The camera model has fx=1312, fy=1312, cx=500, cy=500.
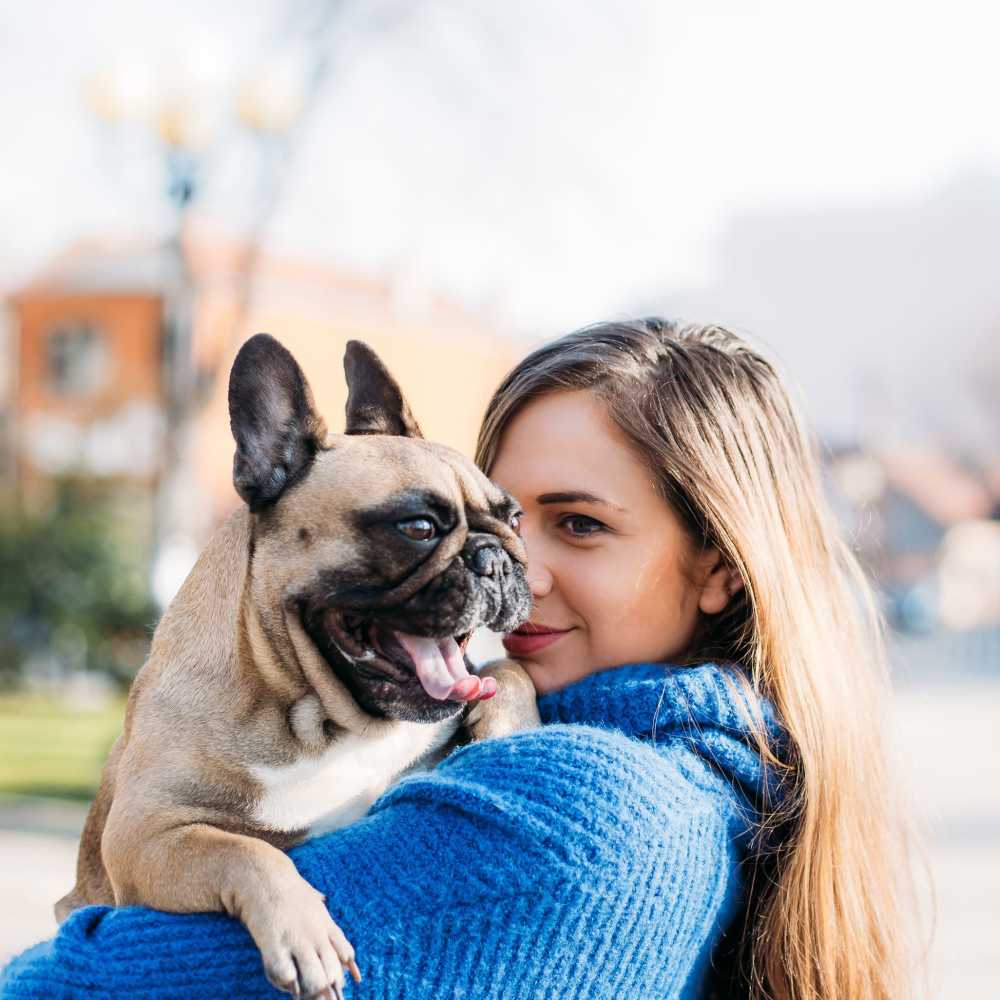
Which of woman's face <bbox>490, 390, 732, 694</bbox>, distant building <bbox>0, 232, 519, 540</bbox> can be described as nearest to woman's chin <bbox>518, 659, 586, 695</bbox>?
woman's face <bbox>490, 390, 732, 694</bbox>

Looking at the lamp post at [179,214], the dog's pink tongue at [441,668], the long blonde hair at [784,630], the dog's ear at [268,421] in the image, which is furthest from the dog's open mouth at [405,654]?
the lamp post at [179,214]

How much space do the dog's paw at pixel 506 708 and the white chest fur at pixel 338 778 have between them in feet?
0.33

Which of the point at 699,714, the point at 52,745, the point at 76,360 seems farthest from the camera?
the point at 76,360

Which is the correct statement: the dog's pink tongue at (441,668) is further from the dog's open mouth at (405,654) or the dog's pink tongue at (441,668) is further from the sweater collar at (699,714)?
the sweater collar at (699,714)

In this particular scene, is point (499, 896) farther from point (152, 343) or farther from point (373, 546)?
point (152, 343)

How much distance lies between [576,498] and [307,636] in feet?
1.38

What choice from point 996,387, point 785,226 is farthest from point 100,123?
point 785,226

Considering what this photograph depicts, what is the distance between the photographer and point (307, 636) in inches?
71.9

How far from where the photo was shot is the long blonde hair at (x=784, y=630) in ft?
5.58

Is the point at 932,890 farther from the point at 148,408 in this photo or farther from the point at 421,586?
the point at 148,408

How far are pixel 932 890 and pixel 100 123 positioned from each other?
774 centimetres

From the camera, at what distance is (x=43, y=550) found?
15.0 m

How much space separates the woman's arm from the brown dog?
202mm

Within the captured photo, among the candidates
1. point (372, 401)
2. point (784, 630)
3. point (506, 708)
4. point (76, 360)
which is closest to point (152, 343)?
point (76, 360)
